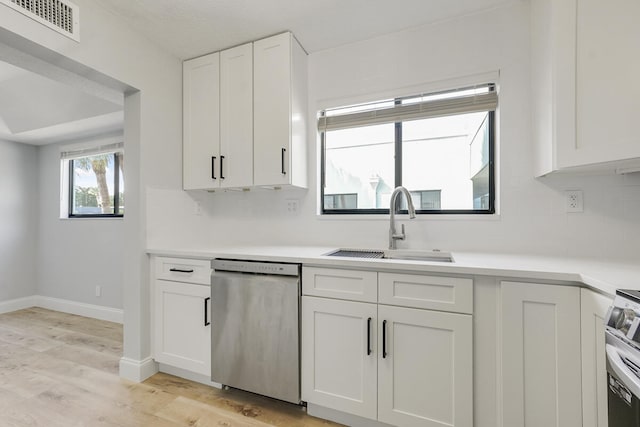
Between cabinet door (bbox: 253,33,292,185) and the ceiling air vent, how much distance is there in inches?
40.7

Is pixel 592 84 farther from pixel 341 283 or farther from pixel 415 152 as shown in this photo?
pixel 341 283

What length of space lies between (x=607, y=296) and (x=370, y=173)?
1519 millimetres

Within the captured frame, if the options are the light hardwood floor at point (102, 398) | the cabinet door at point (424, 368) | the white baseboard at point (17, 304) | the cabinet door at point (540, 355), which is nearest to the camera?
the cabinet door at point (540, 355)

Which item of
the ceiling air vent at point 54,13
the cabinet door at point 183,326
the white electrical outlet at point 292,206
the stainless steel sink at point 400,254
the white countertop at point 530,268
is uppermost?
the ceiling air vent at point 54,13

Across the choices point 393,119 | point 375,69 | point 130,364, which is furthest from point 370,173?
point 130,364

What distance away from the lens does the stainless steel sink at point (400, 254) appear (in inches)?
69.7

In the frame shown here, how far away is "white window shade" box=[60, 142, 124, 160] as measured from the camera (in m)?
3.11

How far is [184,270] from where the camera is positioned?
6.27 ft

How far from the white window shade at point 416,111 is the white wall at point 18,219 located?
4.05 metres

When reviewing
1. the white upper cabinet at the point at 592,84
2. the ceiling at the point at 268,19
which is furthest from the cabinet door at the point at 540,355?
the ceiling at the point at 268,19

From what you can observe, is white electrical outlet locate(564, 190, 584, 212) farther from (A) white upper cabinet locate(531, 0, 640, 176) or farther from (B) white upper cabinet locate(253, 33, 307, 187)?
(B) white upper cabinet locate(253, 33, 307, 187)

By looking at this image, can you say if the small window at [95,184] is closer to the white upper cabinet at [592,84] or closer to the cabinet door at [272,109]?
the cabinet door at [272,109]

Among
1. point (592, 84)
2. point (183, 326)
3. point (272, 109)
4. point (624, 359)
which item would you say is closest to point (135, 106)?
point (272, 109)

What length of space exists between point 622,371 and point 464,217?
1.17 meters
